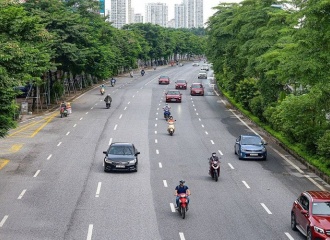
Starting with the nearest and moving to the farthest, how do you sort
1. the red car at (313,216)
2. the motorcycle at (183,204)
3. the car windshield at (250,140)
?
1. the red car at (313,216)
2. the motorcycle at (183,204)
3. the car windshield at (250,140)

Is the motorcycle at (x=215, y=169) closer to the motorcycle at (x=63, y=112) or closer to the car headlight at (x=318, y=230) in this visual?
the car headlight at (x=318, y=230)

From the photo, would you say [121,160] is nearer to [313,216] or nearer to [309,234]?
[313,216]

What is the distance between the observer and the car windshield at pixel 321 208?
850 inches

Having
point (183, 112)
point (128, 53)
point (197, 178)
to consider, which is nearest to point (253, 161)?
point (197, 178)

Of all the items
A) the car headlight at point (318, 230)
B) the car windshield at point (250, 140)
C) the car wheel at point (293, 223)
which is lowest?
the car wheel at point (293, 223)

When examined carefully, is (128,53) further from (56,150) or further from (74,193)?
(74,193)

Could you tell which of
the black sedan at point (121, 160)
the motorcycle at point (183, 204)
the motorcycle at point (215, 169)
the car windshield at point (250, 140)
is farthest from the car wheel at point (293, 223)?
the car windshield at point (250, 140)

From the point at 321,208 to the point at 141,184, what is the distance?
12.2 m

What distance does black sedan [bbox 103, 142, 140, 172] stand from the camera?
115ft

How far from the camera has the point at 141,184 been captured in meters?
32.3

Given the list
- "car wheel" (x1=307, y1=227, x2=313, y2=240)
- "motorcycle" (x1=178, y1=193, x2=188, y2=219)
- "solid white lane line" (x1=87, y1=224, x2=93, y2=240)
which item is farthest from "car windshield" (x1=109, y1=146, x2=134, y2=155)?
"car wheel" (x1=307, y1=227, x2=313, y2=240)

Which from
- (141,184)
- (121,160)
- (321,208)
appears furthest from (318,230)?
(121,160)

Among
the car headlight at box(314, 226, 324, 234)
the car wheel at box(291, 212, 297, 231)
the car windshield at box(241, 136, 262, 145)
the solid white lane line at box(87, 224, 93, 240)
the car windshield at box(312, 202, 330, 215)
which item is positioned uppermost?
the car windshield at box(312, 202, 330, 215)

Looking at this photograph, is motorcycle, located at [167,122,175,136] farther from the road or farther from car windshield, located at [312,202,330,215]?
car windshield, located at [312,202,330,215]
